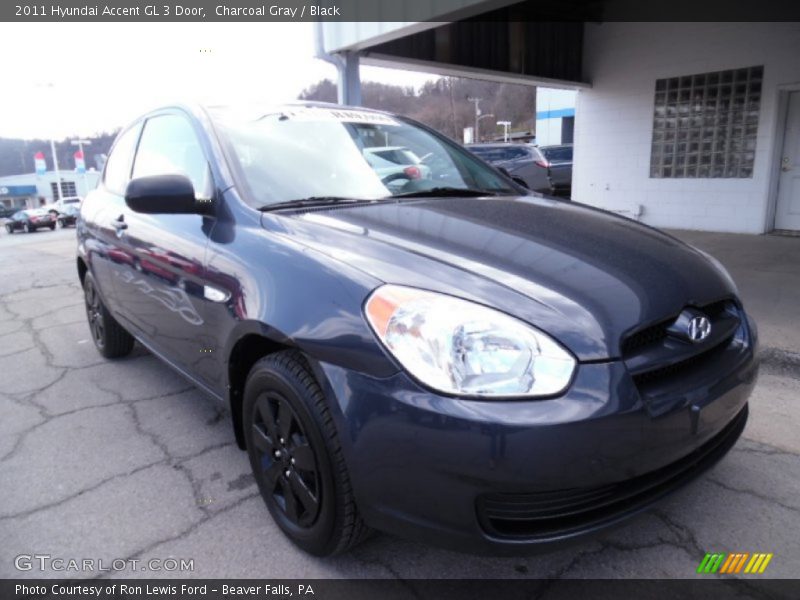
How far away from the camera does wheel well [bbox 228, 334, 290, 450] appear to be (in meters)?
2.05

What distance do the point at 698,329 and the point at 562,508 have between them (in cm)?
73

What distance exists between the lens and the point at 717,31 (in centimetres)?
844

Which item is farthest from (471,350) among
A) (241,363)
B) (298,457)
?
(241,363)

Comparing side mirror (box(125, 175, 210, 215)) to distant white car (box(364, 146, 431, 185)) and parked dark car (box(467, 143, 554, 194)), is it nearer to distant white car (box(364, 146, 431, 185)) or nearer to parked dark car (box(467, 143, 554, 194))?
distant white car (box(364, 146, 431, 185))

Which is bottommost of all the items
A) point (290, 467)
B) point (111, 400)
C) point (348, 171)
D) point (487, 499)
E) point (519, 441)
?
point (111, 400)

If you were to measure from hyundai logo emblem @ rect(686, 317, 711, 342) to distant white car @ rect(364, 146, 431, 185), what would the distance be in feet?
4.70

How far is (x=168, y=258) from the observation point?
263cm

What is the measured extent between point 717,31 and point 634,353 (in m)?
8.95

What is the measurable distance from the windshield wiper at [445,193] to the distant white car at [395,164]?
0.13 meters

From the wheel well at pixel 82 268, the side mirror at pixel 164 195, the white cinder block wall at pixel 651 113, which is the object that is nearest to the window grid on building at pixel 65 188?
the white cinder block wall at pixel 651 113

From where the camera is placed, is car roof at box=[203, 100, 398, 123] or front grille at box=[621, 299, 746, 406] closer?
front grille at box=[621, 299, 746, 406]

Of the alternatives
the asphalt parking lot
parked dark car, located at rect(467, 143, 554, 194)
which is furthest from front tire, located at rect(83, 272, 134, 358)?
parked dark car, located at rect(467, 143, 554, 194)

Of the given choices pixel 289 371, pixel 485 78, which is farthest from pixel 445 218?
pixel 485 78

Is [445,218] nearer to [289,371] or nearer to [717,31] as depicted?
[289,371]
